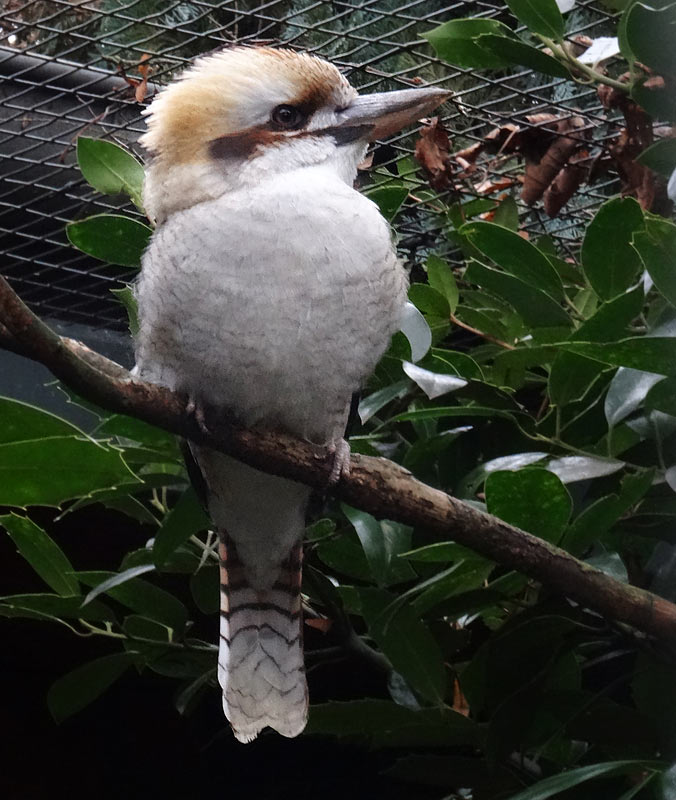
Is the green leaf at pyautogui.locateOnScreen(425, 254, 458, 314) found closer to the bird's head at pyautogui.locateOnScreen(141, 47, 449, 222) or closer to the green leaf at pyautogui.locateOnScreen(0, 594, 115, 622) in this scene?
the bird's head at pyautogui.locateOnScreen(141, 47, 449, 222)

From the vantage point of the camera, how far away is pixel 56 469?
2.11ft

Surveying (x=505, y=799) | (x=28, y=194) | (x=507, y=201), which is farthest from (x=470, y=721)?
(x=28, y=194)

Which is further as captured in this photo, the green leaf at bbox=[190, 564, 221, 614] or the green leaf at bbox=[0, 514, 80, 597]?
the green leaf at bbox=[190, 564, 221, 614]

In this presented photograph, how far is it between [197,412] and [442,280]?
1.42ft

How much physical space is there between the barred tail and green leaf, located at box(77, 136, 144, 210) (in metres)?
0.44

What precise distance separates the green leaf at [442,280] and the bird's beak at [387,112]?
0.17m

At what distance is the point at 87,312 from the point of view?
1782 millimetres

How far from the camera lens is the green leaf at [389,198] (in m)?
1.23

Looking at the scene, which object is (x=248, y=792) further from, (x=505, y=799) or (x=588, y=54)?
(x=588, y=54)

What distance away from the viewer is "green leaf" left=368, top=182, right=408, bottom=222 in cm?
123

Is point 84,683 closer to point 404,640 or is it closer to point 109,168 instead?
point 404,640

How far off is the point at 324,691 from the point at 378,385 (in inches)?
32.4

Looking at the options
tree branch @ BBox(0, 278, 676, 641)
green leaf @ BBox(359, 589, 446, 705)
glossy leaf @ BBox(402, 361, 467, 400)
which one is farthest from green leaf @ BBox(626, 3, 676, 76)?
green leaf @ BBox(359, 589, 446, 705)

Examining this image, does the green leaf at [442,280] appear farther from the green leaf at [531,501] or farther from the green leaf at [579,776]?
the green leaf at [579,776]
